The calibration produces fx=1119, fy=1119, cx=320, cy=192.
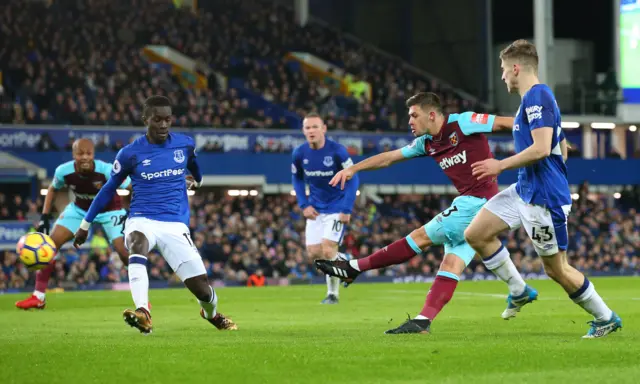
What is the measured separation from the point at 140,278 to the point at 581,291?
419 cm

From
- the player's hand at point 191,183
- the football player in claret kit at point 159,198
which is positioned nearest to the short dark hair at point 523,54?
the football player in claret kit at point 159,198

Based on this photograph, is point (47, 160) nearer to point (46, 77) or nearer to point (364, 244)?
point (46, 77)

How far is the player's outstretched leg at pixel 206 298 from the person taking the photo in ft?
37.0

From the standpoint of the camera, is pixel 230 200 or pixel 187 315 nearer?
pixel 187 315

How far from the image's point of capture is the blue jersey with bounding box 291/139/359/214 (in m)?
17.5

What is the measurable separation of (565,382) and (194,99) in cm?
2999

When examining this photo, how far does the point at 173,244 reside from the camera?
11273 millimetres

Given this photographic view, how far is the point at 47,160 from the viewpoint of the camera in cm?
3162

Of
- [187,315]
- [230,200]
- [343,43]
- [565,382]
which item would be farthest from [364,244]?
[565,382]

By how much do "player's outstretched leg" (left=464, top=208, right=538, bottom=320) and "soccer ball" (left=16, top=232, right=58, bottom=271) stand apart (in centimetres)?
629

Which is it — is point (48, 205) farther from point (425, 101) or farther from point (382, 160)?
point (425, 101)

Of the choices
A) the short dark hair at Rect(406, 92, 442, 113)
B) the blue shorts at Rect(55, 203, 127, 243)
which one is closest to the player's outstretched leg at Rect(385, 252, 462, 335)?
the short dark hair at Rect(406, 92, 442, 113)

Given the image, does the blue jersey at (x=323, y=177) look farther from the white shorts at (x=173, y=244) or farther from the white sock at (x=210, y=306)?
the white shorts at (x=173, y=244)

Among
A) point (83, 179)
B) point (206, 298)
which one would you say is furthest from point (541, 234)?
point (83, 179)
